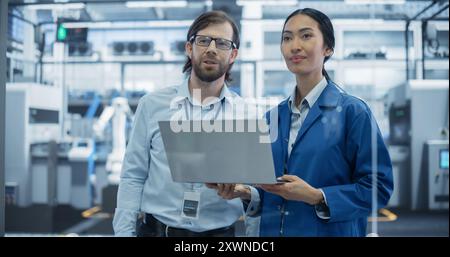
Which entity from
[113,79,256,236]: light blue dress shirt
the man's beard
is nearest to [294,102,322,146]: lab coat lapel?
[113,79,256,236]: light blue dress shirt

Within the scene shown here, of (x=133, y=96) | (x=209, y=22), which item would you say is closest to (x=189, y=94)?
(x=209, y=22)

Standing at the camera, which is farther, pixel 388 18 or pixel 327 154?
pixel 388 18

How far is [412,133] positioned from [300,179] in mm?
3991

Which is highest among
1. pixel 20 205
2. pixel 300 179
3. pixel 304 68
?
pixel 304 68

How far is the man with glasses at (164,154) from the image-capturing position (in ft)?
3.28

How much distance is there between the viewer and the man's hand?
90 cm

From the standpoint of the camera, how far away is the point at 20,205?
336 cm

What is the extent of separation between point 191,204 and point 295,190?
1.04 ft

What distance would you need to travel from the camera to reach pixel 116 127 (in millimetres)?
4035

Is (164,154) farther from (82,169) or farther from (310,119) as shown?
(82,169)
